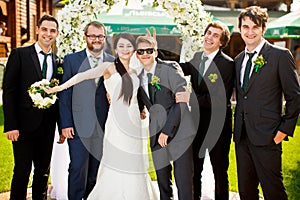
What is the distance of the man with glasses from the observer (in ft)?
13.4

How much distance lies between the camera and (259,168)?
A: 3.66m

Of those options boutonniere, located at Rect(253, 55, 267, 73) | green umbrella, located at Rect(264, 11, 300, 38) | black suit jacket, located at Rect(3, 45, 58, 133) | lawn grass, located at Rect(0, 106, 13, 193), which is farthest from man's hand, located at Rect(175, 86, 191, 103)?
green umbrella, located at Rect(264, 11, 300, 38)

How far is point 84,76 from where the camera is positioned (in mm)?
4016

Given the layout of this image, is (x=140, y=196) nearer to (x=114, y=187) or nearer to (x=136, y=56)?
(x=114, y=187)

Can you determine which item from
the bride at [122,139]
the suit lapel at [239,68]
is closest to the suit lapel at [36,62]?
the bride at [122,139]

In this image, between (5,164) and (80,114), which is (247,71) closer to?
(80,114)

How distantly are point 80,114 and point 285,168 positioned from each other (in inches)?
157

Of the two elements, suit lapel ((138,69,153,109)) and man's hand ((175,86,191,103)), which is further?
suit lapel ((138,69,153,109))

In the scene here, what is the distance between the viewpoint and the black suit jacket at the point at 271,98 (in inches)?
138

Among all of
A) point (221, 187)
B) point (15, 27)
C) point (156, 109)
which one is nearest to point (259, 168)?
point (221, 187)

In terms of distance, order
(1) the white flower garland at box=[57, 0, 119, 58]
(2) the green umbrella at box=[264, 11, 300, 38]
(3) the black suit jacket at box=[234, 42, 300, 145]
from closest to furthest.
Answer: (3) the black suit jacket at box=[234, 42, 300, 145]
(1) the white flower garland at box=[57, 0, 119, 58]
(2) the green umbrella at box=[264, 11, 300, 38]

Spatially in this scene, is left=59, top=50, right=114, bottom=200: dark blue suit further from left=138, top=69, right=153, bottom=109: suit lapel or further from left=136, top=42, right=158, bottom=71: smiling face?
left=136, top=42, right=158, bottom=71: smiling face

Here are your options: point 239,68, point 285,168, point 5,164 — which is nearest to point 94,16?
point 239,68

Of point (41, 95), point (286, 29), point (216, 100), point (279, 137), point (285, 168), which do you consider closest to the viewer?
point (279, 137)
